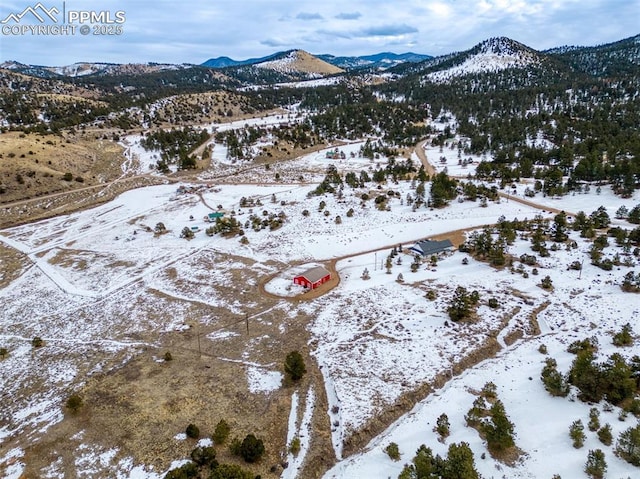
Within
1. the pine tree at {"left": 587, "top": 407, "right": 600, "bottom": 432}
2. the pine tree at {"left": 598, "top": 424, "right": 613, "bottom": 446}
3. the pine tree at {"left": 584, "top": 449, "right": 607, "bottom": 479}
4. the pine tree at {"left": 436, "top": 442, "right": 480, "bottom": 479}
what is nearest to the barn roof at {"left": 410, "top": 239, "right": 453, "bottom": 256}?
the pine tree at {"left": 587, "top": 407, "right": 600, "bottom": 432}

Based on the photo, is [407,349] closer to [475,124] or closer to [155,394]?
[155,394]

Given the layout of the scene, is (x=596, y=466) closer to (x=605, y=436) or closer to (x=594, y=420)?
(x=605, y=436)

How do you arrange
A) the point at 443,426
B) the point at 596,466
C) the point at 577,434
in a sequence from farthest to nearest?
the point at 443,426 < the point at 577,434 < the point at 596,466

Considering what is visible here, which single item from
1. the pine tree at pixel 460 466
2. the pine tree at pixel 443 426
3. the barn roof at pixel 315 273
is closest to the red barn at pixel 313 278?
the barn roof at pixel 315 273

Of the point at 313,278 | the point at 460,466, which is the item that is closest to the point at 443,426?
the point at 460,466

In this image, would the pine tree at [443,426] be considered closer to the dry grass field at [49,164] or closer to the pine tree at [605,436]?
the pine tree at [605,436]

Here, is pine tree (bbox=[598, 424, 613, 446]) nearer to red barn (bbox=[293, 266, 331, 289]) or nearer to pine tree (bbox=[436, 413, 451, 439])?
pine tree (bbox=[436, 413, 451, 439])

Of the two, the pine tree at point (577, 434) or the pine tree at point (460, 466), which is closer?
the pine tree at point (460, 466)
